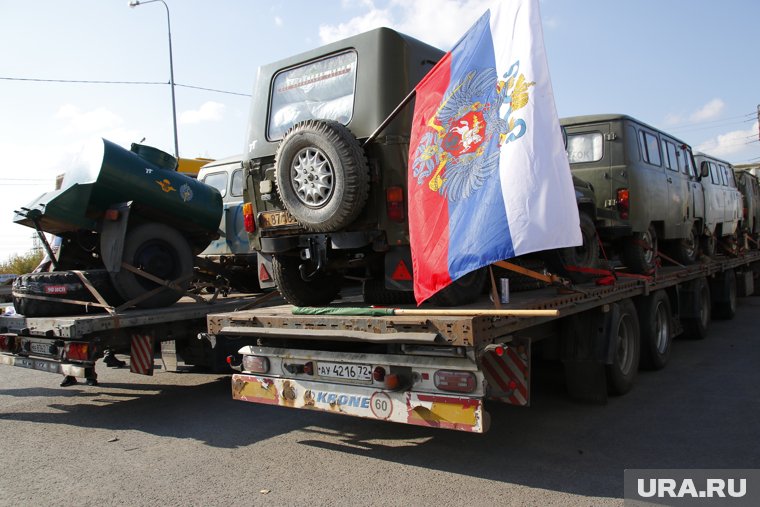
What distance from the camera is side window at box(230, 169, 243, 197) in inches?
338

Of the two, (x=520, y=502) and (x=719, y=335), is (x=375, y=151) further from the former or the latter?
(x=719, y=335)

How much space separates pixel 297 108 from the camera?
519 cm

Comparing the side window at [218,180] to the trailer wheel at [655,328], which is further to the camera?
the side window at [218,180]

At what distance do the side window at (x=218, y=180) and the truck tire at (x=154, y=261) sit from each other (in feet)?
5.50

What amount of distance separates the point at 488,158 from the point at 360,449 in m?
2.54

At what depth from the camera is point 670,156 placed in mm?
9250

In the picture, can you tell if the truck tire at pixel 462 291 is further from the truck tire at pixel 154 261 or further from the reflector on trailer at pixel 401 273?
the truck tire at pixel 154 261

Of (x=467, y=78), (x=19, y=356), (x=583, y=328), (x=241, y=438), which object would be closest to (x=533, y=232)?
(x=467, y=78)

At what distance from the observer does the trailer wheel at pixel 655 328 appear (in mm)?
6699

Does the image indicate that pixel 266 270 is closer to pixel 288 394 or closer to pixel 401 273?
pixel 288 394

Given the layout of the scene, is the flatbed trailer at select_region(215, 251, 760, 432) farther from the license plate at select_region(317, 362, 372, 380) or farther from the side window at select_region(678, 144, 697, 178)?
the side window at select_region(678, 144, 697, 178)

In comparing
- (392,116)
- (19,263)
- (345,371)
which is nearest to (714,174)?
(392,116)

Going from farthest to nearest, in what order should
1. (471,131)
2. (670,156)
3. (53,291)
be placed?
(670,156)
(53,291)
(471,131)

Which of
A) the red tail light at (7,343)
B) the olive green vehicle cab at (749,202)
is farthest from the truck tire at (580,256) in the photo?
the olive green vehicle cab at (749,202)
